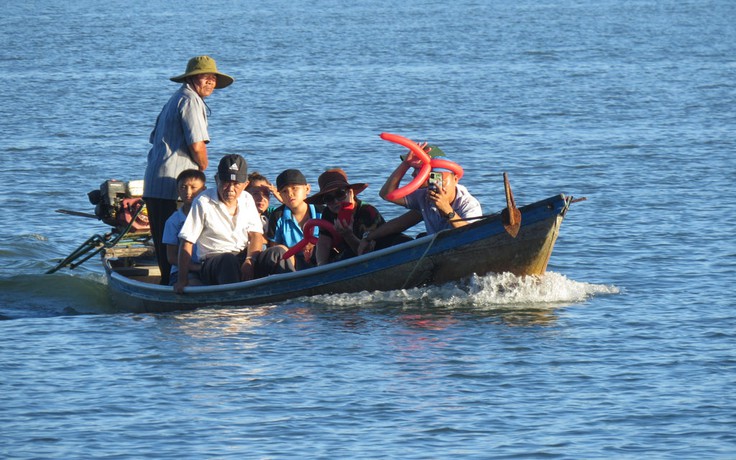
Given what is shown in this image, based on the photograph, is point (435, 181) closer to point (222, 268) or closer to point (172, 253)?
point (222, 268)

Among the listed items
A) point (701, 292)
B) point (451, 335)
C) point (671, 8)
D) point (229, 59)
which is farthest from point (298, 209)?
point (671, 8)

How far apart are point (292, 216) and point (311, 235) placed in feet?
1.03

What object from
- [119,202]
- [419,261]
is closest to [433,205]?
[419,261]

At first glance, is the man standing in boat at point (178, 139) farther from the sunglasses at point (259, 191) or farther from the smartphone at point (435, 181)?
the smartphone at point (435, 181)

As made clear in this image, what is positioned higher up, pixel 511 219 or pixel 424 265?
pixel 511 219

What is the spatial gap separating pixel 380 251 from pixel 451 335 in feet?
2.57

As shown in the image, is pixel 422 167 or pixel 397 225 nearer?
pixel 422 167

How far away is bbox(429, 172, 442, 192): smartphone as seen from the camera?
10266 mm

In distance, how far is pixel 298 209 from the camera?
11.2 m

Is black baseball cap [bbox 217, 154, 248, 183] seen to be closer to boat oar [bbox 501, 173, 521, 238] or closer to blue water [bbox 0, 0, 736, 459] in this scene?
blue water [bbox 0, 0, 736, 459]

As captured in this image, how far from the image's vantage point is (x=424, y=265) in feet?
35.1

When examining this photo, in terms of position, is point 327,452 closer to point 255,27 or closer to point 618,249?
point 618,249

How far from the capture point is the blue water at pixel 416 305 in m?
8.31

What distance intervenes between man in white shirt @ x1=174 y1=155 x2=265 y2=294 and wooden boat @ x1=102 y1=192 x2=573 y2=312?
0.17 meters
